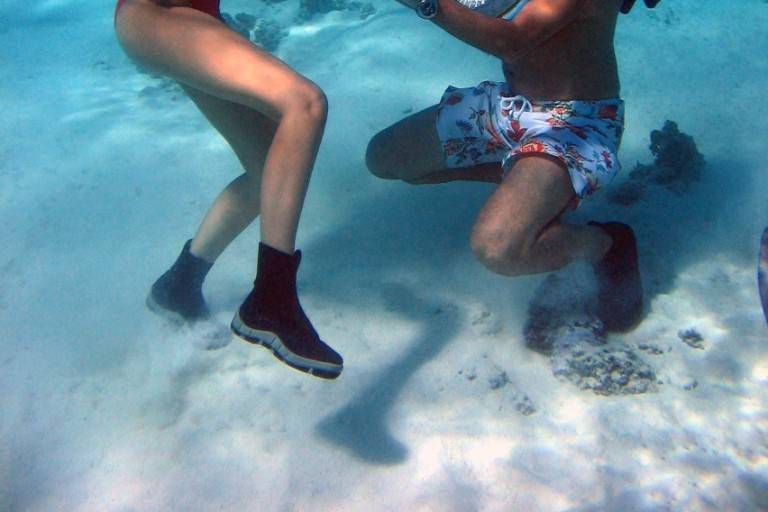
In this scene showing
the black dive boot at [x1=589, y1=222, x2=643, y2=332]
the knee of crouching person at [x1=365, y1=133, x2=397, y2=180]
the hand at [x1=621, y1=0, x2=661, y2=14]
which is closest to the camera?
the hand at [x1=621, y1=0, x2=661, y2=14]

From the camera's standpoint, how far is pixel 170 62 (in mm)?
2391

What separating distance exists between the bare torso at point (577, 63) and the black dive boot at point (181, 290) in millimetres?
2393

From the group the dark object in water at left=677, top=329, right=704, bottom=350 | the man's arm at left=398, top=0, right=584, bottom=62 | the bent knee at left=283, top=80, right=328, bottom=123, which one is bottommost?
the dark object in water at left=677, top=329, right=704, bottom=350

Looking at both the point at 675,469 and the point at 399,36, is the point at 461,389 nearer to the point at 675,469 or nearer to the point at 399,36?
the point at 675,469

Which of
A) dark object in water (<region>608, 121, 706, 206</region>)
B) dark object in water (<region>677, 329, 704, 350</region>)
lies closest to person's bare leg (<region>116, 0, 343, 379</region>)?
dark object in water (<region>677, 329, 704, 350</region>)

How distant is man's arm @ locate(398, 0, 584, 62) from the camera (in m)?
2.45

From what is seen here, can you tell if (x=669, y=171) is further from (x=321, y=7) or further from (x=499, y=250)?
(x=321, y=7)

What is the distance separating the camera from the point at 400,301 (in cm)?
365

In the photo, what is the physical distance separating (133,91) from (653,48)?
647 cm

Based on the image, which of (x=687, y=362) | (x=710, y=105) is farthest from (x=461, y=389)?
(x=710, y=105)

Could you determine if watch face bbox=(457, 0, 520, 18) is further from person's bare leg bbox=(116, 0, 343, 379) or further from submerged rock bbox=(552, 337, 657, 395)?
submerged rock bbox=(552, 337, 657, 395)

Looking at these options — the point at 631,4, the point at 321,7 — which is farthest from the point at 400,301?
the point at 321,7

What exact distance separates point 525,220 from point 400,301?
1.15 meters

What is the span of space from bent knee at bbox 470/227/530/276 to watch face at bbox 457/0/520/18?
3.67 ft
